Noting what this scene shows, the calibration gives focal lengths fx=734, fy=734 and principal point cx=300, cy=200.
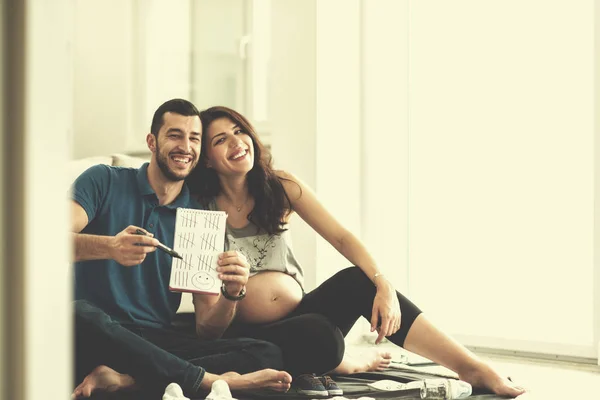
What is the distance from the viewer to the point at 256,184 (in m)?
2.22

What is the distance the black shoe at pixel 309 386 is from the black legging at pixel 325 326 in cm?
7

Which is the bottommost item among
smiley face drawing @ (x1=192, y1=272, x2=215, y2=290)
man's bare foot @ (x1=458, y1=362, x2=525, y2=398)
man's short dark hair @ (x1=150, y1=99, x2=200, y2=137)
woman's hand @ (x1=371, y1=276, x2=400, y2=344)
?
man's bare foot @ (x1=458, y1=362, x2=525, y2=398)

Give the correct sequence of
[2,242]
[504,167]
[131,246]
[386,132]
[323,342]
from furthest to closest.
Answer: [386,132]
[504,167]
[323,342]
[131,246]
[2,242]

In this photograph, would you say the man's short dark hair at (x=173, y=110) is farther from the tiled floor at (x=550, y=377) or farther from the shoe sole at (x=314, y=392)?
the tiled floor at (x=550, y=377)

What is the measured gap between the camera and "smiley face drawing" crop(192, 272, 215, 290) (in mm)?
1834

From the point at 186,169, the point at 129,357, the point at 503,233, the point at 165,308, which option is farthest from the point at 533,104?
the point at 129,357

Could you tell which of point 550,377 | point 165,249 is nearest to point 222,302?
point 165,249

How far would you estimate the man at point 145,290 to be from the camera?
1.78 m

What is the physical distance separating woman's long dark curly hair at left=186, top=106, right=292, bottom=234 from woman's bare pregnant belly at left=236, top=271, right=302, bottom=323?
149 mm

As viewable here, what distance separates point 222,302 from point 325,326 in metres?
0.29

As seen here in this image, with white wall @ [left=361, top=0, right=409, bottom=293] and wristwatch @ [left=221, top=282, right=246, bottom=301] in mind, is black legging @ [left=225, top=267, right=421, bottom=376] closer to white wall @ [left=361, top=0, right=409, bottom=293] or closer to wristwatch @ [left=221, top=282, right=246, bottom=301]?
wristwatch @ [left=221, top=282, right=246, bottom=301]

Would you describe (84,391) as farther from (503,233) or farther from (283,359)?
(503,233)

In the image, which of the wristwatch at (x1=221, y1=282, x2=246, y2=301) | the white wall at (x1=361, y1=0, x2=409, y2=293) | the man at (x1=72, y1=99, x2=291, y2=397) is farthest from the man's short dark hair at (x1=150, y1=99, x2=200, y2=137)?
the white wall at (x1=361, y1=0, x2=409, y2=293)

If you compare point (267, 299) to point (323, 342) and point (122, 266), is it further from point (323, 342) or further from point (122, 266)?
point (122, 266)
